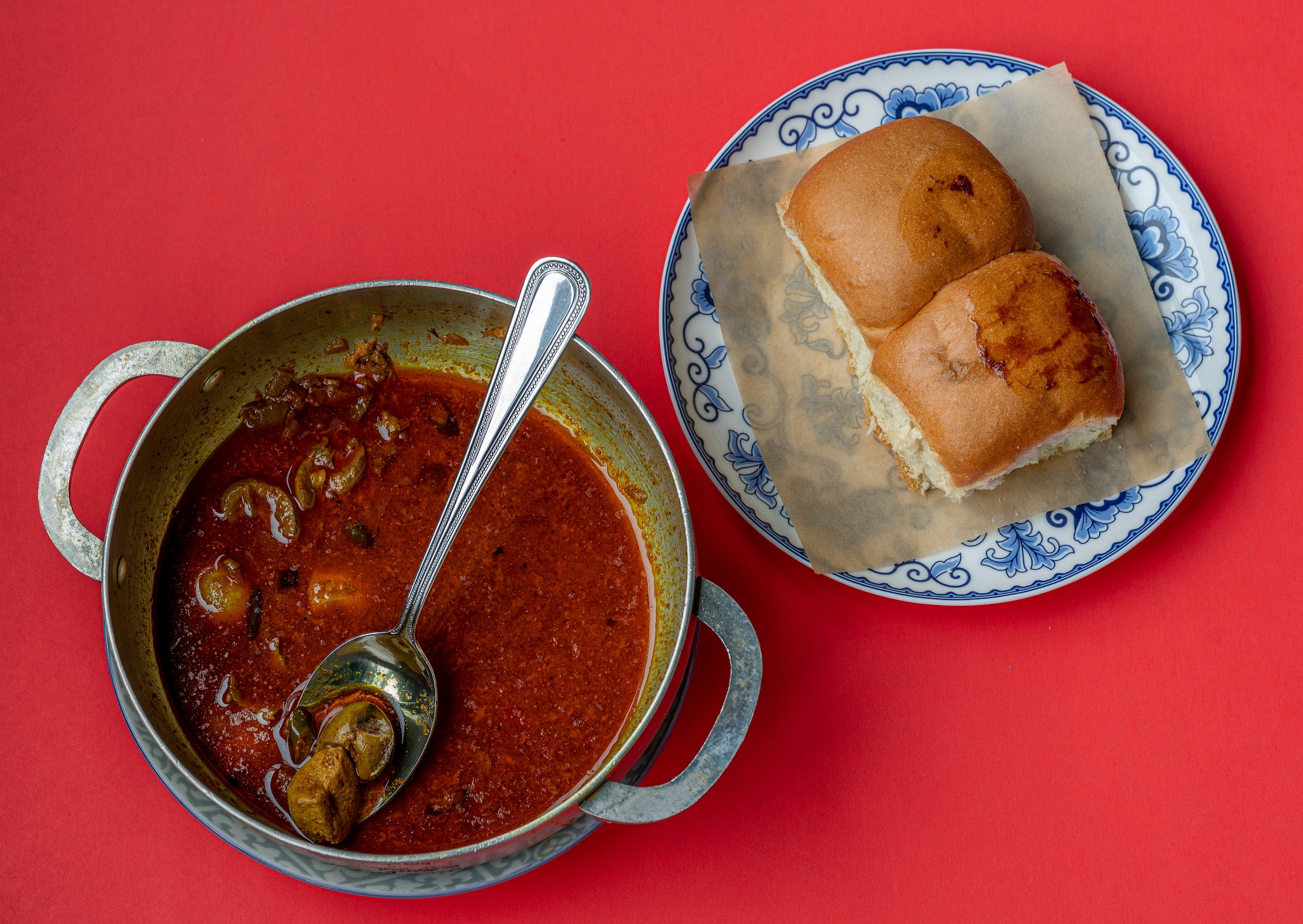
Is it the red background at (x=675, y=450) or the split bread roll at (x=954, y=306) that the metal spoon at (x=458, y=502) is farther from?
the split bread roll at (x=954, y=306)

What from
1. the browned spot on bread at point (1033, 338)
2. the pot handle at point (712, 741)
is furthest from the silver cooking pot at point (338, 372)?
the browned spot on bread at point (1033, 338)

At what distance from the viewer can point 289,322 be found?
1.63m

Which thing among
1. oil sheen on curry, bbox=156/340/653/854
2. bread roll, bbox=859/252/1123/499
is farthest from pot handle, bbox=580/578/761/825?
bread roll, bbox=859/252/1123/499

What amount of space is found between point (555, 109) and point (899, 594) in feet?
4.42

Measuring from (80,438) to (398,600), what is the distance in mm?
628

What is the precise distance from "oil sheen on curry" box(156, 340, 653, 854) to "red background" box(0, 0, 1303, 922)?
347mm

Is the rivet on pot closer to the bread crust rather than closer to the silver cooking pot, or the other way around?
the silver cooking pot

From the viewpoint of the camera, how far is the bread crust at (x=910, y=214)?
1.81 metres

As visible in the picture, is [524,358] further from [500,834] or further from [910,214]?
[910,214]

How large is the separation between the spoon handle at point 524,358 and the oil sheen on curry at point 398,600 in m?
0.20

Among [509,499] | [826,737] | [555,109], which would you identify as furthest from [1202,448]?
[555,109]

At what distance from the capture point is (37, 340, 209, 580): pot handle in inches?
63.2

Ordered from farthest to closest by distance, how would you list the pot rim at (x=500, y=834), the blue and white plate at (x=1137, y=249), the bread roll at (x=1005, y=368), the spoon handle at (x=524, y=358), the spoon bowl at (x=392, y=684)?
the blue and white plate at (x=1137, y=249) → the bread roll at (x=1005, y=368) → the spoon bowl at (x=392, y=684) → the spoon handle at (x=524, y=358) → the pot rim at (x=500, y=834)

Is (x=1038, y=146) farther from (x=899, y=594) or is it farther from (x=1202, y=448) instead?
(x=899, y=594)
